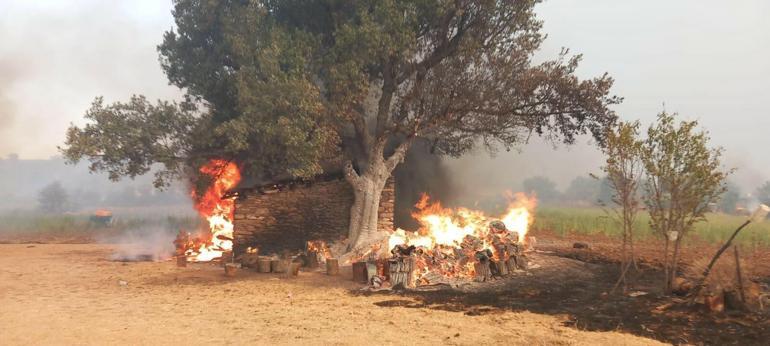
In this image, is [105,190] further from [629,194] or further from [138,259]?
[629,194]

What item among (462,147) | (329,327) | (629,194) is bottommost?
(329,327)

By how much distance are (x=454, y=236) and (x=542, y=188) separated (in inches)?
3025

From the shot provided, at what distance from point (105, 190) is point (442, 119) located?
88640 millimetres

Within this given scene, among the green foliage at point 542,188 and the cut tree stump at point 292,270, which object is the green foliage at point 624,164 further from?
the green foliage at point 542,188

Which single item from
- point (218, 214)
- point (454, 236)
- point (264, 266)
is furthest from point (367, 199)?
point (218, 214)

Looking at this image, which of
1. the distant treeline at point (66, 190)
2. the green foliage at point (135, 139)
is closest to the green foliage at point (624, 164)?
the green foliage at point (135, 139)

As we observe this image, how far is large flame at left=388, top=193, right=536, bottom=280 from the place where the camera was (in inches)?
571

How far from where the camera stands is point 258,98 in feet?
50.0

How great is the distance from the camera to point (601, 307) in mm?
10539

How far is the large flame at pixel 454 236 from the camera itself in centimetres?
1449

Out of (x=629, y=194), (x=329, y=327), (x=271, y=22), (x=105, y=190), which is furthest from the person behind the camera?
(x=105, y=190)

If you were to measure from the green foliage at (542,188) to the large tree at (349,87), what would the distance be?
69.1 m

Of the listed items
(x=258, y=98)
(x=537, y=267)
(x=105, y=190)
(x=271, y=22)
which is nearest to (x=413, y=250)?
→ (x=537, y=267)

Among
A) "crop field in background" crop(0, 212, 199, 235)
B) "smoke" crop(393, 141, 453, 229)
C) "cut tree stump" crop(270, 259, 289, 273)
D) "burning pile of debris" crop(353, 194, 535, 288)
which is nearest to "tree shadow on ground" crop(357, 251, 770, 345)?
"burning pile of debris" crop(353, 194, 535, 288)
